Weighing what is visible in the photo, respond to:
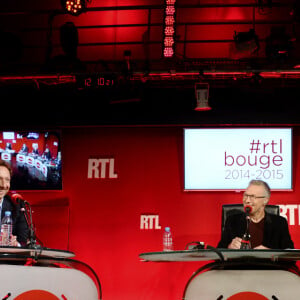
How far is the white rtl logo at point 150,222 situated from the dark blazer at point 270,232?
9.96ft

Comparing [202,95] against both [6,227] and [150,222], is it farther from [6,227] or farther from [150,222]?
[6,227]

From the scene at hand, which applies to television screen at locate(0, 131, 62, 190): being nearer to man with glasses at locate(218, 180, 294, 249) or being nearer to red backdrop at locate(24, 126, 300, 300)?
red backdrop at locate(24, 126, 300, 300)

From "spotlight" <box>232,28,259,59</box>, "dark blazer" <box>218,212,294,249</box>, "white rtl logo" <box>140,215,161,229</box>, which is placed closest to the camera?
"dark blazer" <box>218,212,294,249</box>

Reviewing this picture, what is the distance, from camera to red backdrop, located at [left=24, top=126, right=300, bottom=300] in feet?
22.7

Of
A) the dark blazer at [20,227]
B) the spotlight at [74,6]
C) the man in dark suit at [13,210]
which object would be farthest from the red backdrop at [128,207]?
the dark blazer at [20,227]

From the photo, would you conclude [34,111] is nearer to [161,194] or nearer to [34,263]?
[161,194]

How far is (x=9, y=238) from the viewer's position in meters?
3.80

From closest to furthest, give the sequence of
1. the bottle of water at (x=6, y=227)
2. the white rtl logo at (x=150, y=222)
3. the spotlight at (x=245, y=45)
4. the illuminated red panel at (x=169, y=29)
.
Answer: the bottle of water at (x=6, y=227), the spotlight at (x=245, y=45), the illuminated red panel at (x=169, y=29), the white rtl logo at (x=150, y=222)

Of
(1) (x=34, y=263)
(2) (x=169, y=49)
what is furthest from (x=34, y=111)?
(1) (x=34, y=263)

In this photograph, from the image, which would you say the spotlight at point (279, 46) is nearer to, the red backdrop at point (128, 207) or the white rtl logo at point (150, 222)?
the red backdrop at point (128, 207)

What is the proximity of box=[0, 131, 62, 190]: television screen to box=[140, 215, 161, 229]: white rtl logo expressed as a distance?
3.93 feet

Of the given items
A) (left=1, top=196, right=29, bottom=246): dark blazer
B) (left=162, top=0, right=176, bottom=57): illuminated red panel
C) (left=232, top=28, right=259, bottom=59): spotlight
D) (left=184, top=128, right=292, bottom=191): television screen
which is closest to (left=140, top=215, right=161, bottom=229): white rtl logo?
(left=184, top=128, right=292, bottom=191): television screen

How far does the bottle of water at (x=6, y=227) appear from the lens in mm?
3727

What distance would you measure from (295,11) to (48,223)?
416cm
